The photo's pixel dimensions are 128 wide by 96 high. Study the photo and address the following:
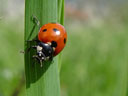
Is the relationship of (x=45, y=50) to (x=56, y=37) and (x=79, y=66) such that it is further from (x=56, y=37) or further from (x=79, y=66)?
(x=79, y=66)

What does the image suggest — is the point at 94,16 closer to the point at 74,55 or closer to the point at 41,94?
the point at 74,55

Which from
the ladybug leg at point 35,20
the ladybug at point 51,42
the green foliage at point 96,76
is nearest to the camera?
the ladybug leg at point 35,20

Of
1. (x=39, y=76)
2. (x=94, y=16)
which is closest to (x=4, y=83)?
(x=39, y=76)

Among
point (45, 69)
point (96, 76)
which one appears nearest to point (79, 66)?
point (96, 76)

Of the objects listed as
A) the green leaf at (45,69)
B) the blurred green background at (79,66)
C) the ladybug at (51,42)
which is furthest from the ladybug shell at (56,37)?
the blurred green background at (79,66)

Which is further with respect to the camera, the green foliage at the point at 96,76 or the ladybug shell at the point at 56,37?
the green foliage at the point at 96,76

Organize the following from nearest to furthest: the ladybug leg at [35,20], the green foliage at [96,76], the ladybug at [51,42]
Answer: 1. the ladybug leg at [35,20]
2. the ladybug at [51,42]
3. the green foliage at [96,76]

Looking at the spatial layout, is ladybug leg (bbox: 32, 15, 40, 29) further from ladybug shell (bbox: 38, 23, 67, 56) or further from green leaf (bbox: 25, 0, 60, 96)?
ladybug shell (bbox: 38, 23, 67, 56)

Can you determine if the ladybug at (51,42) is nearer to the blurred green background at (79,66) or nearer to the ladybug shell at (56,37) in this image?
the ladybug shell at (56,37)

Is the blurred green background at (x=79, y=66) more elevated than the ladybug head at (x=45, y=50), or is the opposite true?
the ladybug head at (x=45, y=50)
